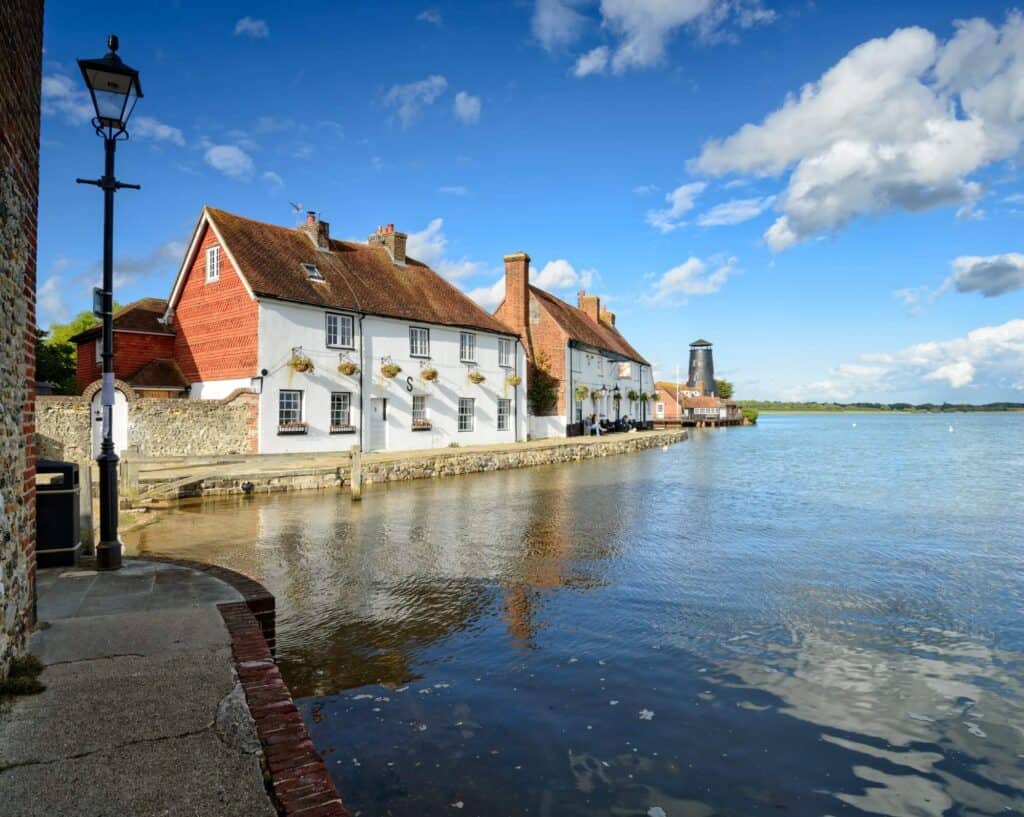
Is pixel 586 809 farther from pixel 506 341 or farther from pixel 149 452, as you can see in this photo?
pixel 506 341

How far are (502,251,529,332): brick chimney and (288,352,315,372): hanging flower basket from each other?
1776 cm

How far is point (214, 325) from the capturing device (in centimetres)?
2462

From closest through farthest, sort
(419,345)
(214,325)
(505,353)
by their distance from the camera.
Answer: (214,325) → (419,345) → (505,353)

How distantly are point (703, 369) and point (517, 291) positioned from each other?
56479 mm

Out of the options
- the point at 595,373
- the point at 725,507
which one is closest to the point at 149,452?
the point at 725,507

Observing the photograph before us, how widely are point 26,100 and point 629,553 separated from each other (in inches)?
405

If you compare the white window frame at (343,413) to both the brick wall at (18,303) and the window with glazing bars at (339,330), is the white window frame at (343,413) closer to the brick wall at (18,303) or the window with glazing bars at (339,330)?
the window with glazing bars at (339,330)

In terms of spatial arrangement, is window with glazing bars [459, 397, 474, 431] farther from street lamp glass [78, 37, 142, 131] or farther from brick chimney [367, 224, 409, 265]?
street lamp glass [78, 37, 142, 131]

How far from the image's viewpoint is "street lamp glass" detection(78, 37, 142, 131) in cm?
696

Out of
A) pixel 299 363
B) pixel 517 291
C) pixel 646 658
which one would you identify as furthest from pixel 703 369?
pixel 646 658

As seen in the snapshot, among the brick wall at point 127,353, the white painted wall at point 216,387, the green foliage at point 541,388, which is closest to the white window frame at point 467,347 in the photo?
the green foliage at point 541,388

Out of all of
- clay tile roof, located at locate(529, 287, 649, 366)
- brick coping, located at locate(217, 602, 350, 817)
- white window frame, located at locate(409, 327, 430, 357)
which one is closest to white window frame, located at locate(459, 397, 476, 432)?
white window frame, located at locate(409, 327, 430, 357)

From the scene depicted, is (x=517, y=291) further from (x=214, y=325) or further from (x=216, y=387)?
(x=216, y=387)

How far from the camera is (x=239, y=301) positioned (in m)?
23.7
